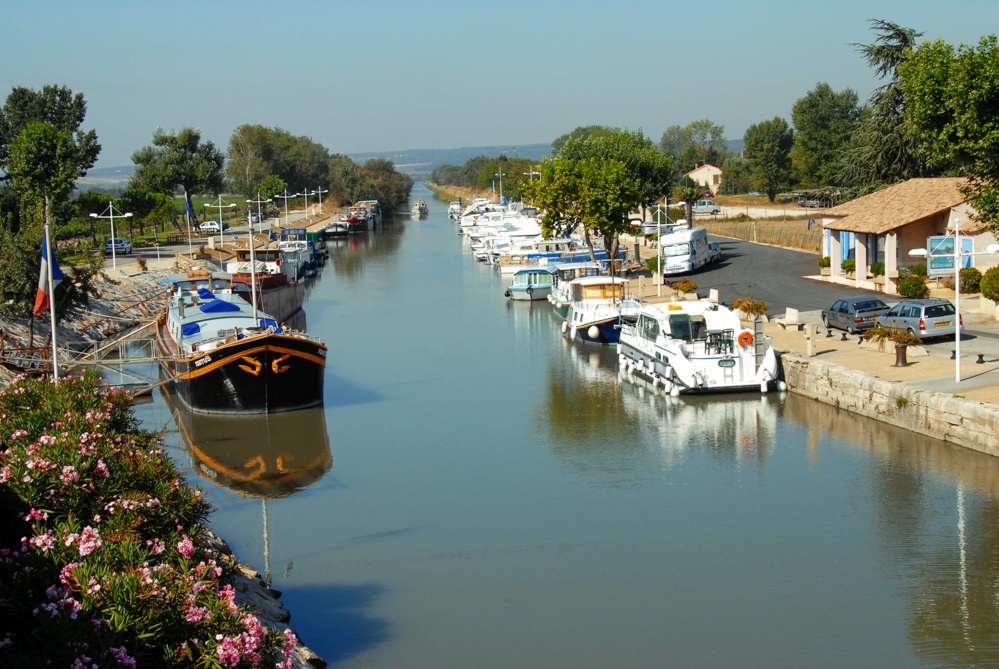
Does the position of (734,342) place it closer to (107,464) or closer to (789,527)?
(789,527)

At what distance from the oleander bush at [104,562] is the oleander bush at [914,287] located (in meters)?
29.0

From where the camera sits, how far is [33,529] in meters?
10.1

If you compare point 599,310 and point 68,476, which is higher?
point 68,476

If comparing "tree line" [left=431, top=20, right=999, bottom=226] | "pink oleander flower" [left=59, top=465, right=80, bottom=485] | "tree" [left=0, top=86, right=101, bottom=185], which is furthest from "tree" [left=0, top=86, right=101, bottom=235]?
"pink oleander flower" [left=59, top=465, right=80, bottom=485]

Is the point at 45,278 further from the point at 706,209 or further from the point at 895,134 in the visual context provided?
the point at 706,209

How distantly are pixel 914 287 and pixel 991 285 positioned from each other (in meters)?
4.68

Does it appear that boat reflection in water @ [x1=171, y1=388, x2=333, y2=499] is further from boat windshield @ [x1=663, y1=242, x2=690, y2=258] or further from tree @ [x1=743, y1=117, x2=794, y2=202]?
tree @ [x1=743, y1=117, x2=794, y2=202]

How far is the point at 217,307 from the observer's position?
33.1 metres

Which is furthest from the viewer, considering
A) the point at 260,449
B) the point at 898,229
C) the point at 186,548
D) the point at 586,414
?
the point at 898,229

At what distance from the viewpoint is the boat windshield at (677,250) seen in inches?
1953

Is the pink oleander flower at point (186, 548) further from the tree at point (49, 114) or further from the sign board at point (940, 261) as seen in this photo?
the tree at point (49, 114)

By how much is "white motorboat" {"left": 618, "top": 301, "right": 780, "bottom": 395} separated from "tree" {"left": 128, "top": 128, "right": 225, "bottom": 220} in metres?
59.7

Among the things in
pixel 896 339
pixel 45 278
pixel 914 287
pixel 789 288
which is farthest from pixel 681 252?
pixel 45 278

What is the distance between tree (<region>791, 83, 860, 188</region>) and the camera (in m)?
93.8
